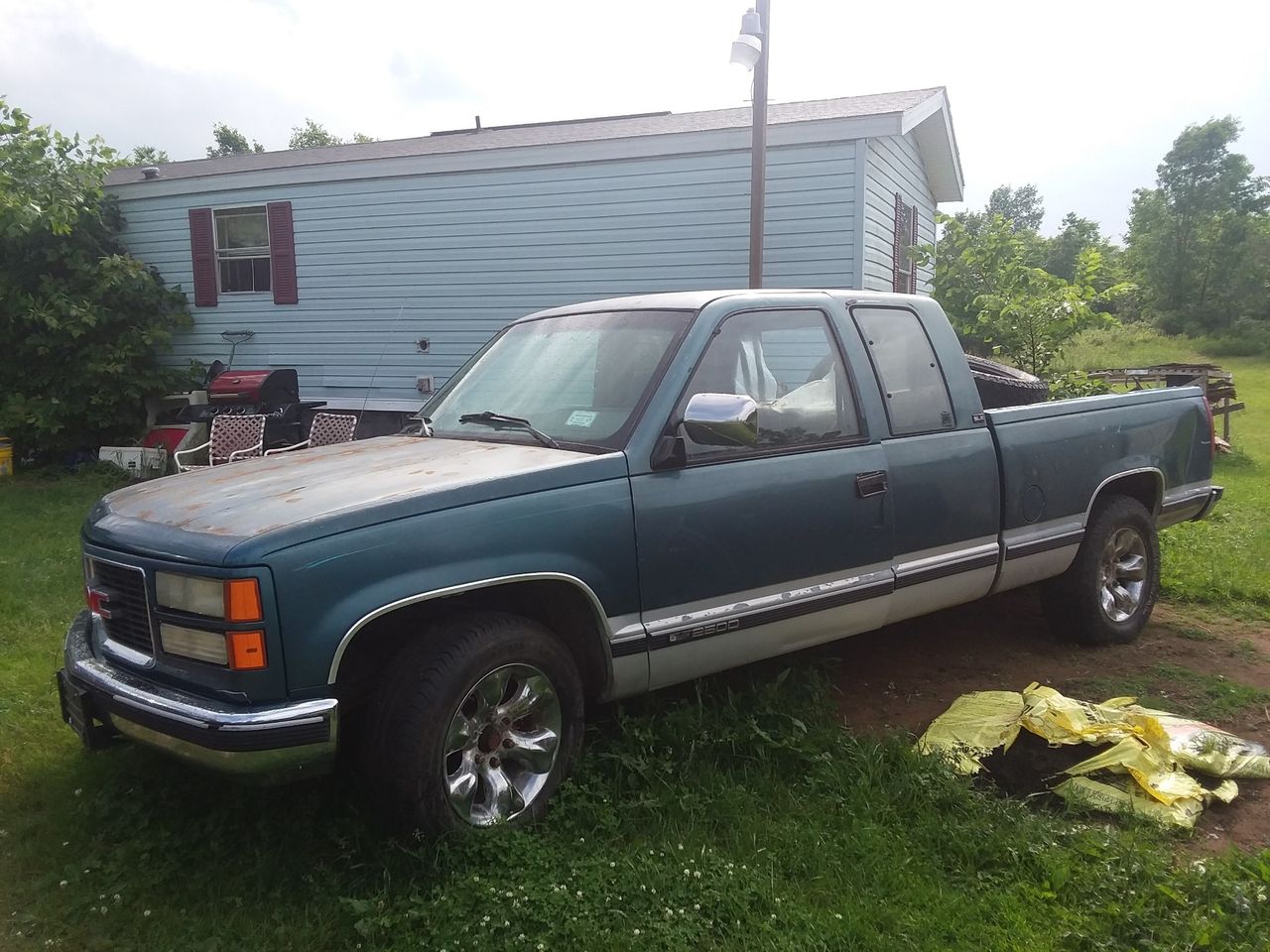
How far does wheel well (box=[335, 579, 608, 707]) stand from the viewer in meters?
2.82

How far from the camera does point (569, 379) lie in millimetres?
3684

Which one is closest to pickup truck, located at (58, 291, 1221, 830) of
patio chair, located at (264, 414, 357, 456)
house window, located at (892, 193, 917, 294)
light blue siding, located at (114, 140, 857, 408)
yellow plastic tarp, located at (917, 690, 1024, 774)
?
yellow plastic tarp, located at (917, 690, 1024, 774)

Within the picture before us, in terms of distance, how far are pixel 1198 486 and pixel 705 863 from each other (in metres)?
4.04

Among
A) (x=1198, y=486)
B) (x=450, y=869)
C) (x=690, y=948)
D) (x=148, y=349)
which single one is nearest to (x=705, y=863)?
(x=690, y=948)

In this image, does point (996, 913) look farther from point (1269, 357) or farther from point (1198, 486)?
point (1269, 357)

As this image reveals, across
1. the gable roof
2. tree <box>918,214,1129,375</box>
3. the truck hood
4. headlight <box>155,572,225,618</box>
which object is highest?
the gable roof

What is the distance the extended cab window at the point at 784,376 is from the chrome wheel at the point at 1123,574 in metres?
1.99

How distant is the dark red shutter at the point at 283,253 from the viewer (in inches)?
473

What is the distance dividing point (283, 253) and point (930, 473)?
1043 centimetres

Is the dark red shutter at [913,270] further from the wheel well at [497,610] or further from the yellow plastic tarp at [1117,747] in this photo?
the wheel well at [497,610]

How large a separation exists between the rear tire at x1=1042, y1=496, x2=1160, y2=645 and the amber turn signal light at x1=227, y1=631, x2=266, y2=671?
393 cm

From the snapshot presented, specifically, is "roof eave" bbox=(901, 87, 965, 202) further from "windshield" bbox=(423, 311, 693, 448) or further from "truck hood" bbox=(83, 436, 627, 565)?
"truck hood" bbox=(83, 436, 627, 565)

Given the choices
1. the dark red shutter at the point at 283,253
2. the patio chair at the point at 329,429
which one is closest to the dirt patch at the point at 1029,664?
the patio chair at the point at 329,429

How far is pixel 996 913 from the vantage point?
2.62m
